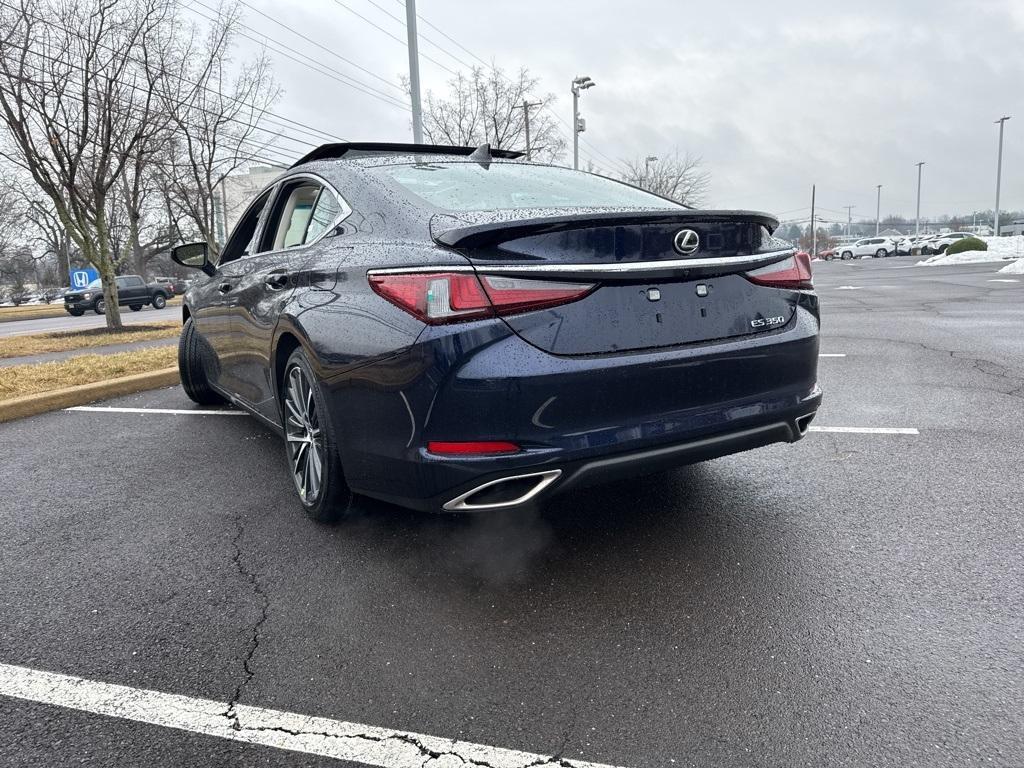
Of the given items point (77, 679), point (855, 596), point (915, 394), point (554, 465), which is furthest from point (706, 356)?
point (915, 394)

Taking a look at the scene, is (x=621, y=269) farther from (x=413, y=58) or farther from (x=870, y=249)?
(x=870, y=249)

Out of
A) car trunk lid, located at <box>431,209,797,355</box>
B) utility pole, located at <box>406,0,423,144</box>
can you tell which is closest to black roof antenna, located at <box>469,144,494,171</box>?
car trunk lid, located at <box>431,209,797,355</box>

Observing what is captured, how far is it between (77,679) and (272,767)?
0.80m

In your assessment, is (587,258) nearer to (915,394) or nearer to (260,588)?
(260,588)

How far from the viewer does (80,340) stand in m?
13.3

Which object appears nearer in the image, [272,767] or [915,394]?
[272,767]

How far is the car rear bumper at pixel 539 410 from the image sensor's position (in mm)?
2289

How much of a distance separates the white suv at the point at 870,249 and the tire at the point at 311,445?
6626cm

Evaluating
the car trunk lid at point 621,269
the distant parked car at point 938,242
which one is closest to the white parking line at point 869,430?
the car trunk lid at point 621,269

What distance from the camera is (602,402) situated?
238cm

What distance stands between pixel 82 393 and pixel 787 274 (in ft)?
19.8

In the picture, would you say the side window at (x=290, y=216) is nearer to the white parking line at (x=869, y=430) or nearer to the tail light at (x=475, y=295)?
the tail light at (x=475, y=295)

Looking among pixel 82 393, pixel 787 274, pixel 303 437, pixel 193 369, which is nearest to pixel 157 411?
pixel 193 369

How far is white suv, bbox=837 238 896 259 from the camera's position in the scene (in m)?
60.6
